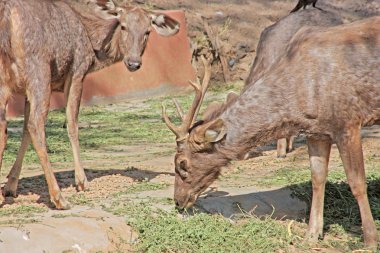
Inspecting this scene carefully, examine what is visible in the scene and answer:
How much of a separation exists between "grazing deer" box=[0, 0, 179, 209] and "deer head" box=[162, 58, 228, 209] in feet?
3.86

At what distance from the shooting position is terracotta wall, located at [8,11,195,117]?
58.5 ft

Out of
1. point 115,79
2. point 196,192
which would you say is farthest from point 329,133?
point 115,79

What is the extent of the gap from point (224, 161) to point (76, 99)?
233cm

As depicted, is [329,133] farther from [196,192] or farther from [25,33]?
[25,33]

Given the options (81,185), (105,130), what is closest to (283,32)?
(81,185)

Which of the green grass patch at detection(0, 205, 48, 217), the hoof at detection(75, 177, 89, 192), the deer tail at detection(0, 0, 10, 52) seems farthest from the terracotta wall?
the green grass patch at detection(0, 205, 48, 217)

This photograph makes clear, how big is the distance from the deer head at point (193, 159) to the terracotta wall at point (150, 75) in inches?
345

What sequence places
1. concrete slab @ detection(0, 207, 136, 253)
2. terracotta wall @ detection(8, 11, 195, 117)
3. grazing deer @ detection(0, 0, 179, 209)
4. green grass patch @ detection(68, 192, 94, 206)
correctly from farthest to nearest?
terracotta wall @ detection(8, 11, 195, 117) → green grass patch @ detection(68, 192, 94, 206) → grazing deer @ detection(0, 0, 179, 209) → concrete slab @ detection(0, 207, 136, 253)

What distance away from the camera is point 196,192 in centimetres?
870

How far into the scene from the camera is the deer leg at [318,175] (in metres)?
8.55

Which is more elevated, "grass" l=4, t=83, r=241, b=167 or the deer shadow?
the deer shadow

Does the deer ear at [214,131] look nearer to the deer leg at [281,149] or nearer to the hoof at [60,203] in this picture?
the hoof at [60,203]

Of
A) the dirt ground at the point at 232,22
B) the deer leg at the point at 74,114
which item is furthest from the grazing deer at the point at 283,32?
the dirt ground at the point at 232,22

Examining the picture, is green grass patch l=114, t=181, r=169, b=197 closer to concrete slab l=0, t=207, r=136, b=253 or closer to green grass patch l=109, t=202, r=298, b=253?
green grass patch l=109, t=202, r=298, b=253
